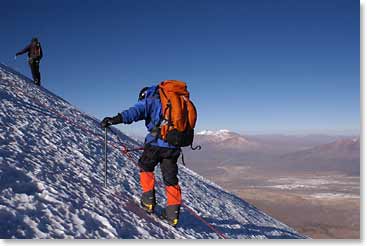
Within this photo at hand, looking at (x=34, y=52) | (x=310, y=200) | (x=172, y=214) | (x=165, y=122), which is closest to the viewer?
(x=165, y=122)

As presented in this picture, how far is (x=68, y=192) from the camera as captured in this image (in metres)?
4.02

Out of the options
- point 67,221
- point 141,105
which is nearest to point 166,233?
point 67,221

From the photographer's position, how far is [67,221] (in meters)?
3.34

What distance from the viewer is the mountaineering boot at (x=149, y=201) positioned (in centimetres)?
429

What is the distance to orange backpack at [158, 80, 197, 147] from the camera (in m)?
3.78

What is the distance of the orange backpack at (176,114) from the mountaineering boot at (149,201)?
0.89 m

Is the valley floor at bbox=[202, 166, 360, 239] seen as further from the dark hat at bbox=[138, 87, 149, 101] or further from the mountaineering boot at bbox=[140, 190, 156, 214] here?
the dark hat at bbox=[138, 87, 149, 101]

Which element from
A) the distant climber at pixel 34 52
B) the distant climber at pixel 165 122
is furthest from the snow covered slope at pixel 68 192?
the distant climber at pixel 34 52

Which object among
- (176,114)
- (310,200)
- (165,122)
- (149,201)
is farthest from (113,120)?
(310,200)

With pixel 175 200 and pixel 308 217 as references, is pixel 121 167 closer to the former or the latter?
pixel 175 200

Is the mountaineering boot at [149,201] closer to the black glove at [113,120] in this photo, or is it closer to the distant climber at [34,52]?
the black glove at [113,120]

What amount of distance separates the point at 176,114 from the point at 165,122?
0.20 metres

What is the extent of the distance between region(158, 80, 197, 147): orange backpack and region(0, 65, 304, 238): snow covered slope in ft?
4.02

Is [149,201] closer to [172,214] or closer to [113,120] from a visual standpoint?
[172,214]
